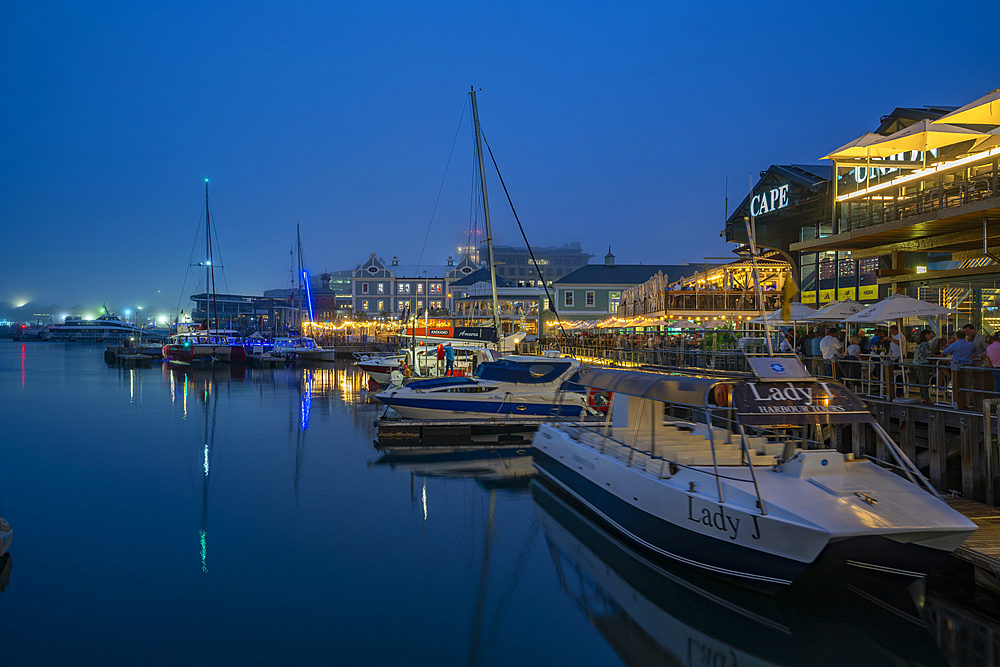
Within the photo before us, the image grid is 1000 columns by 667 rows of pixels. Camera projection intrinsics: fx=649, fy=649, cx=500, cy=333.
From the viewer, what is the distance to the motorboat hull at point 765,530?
836cm

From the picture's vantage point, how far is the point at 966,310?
66.3 feet

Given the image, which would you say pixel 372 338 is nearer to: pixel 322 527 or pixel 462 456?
pixel 462 456

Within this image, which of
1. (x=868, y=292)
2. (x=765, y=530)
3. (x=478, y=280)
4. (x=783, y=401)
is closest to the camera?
(x=765, y=530)

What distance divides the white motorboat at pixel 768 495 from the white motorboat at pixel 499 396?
1058 centimetres

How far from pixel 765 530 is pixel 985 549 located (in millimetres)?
3163

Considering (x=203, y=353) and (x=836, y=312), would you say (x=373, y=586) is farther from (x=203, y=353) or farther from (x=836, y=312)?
(x=203, y=353)

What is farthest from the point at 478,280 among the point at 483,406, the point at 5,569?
the point at 5,569

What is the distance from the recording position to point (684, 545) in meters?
10.5

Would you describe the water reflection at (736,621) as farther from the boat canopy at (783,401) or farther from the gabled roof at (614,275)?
the gabled roof at (614,275)

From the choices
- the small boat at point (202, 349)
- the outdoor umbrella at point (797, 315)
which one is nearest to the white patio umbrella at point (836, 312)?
the outdoor umbrella at point (797, 315)

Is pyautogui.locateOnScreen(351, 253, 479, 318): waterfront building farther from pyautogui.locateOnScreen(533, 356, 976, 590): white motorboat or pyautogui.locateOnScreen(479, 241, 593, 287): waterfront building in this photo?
pyautogui.locateOnScreen(533, 356, 976, 590): white motorboat

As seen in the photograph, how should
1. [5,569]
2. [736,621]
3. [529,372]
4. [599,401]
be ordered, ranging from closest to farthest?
1. [736,621]
2. [5,569]
3. [529,372]
4. [599,401]

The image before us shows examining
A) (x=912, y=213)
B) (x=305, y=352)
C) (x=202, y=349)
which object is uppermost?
(x=912, y=213)

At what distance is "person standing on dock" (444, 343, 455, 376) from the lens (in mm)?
34406
